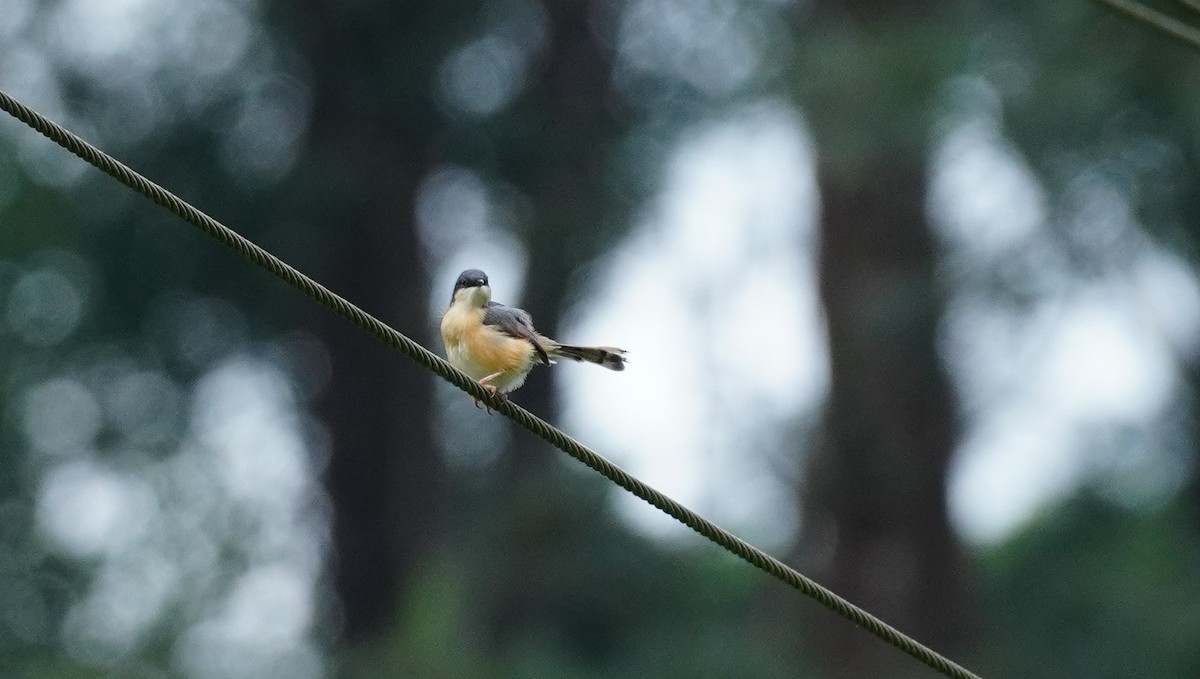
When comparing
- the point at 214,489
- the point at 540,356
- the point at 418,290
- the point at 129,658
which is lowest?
the point at 540,356

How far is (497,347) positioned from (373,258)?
12.9m

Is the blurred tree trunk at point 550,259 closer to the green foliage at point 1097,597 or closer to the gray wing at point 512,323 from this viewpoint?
the green foliage at point 1097,597

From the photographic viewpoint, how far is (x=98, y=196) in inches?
680

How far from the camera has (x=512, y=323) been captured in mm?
6605

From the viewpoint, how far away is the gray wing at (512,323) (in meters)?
6.50

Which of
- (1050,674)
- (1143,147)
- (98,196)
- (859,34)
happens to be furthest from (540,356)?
(98,196)

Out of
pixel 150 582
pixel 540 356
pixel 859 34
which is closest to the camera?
pixel 540 356

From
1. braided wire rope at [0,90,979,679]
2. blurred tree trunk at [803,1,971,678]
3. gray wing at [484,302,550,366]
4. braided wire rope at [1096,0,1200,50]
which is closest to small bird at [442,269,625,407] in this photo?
gray wing at [484,302,550,366]

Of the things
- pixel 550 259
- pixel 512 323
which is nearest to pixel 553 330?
pixel 550 259

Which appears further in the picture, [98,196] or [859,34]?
[98,196]

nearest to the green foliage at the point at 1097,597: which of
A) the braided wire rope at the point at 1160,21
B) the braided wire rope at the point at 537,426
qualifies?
the braided wire rope at the point at 1160,21

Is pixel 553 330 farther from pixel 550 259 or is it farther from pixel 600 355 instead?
pixel 600 355

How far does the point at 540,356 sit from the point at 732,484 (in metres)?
12.3

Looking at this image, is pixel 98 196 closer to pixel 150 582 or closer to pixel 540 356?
pixel 150 582
